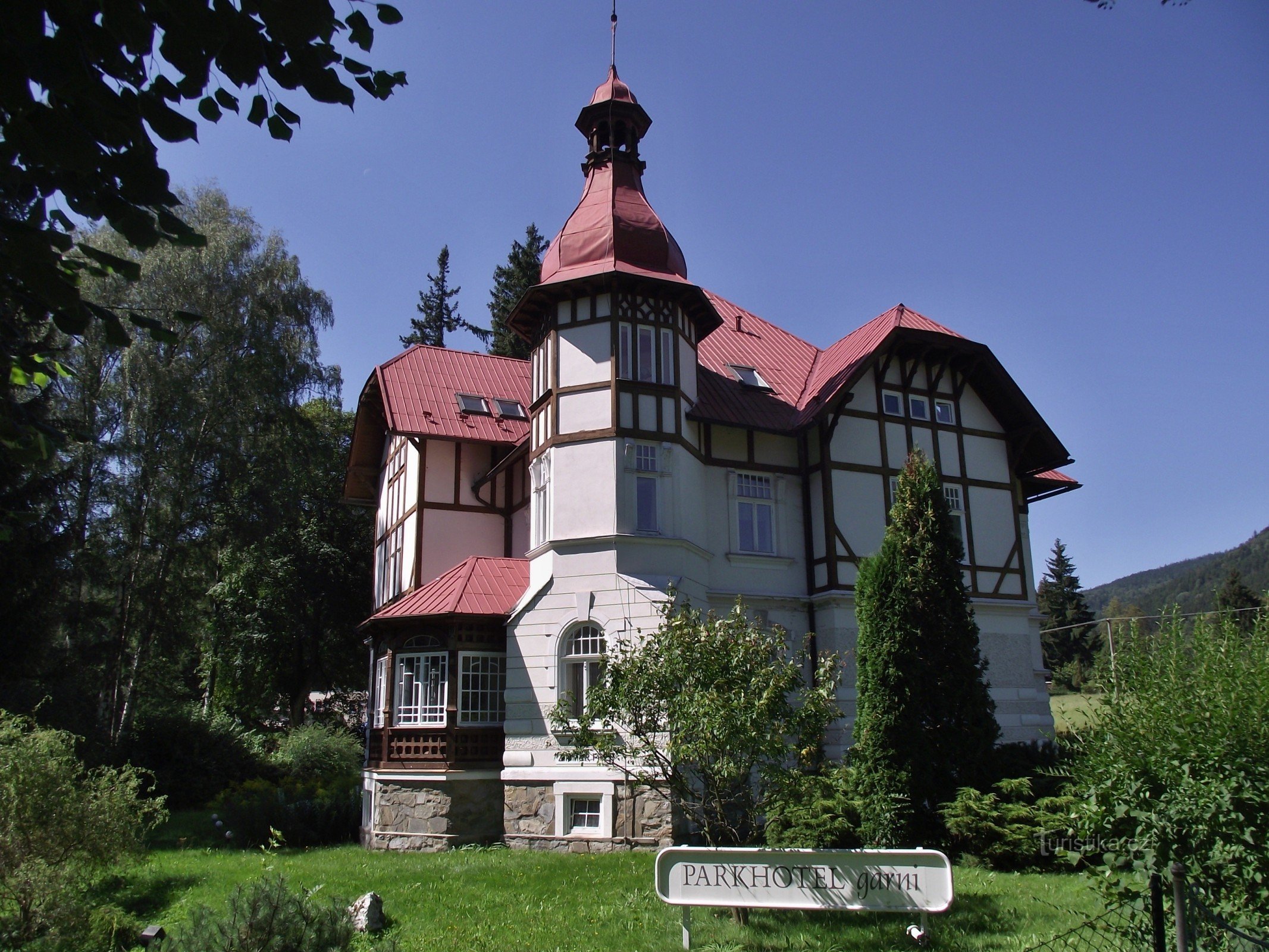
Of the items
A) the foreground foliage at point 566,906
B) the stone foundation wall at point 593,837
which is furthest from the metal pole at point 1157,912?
the stone foundation wall at point 593,837

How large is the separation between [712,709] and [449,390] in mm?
15200

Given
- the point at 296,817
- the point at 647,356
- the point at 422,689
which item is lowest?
the point at 296,817

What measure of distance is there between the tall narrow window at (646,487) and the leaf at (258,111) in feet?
42.0

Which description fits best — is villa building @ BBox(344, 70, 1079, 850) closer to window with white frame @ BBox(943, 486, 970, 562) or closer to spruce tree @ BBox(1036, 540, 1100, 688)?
window with white frame @ BBox(943, 486, 970, 562)

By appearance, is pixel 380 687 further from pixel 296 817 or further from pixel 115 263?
pixel 115 263

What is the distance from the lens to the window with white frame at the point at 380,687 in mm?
19389

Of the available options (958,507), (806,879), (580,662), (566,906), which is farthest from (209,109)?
(958,507)

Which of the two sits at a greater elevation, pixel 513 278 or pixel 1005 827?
pixel 513 278

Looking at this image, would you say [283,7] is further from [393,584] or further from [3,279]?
[393,584]

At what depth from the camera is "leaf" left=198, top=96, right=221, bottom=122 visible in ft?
18.3

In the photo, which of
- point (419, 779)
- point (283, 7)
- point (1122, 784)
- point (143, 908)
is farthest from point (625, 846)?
point (283, 7)

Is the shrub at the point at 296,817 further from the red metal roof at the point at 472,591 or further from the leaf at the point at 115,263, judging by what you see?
the leaf at the point at 115,263

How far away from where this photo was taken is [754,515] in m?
20.3

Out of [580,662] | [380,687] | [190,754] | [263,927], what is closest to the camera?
[263,927]
